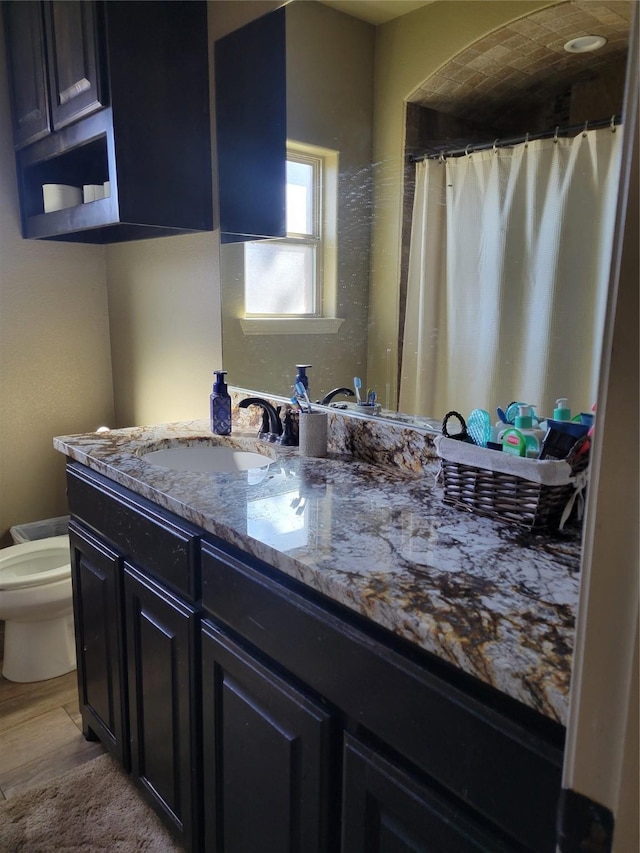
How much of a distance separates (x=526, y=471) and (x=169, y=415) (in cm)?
159

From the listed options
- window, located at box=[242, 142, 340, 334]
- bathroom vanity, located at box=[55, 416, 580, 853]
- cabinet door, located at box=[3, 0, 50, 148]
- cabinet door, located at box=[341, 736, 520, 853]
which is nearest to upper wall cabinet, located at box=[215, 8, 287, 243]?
window, located at box=[242, 142, 340, 334]

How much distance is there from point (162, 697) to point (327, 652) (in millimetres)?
656

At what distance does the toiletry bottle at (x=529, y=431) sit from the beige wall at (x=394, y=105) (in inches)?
16.1

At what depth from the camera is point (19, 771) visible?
174cm

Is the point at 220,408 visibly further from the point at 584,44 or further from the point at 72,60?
the point at 584,44

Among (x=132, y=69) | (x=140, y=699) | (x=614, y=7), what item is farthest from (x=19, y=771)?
(x=614, y=7)

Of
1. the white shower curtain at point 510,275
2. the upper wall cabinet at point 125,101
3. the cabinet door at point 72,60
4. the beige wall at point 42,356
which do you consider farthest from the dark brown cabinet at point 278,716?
the cabinet door at point 72,60

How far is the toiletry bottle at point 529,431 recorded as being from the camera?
3.49 ft

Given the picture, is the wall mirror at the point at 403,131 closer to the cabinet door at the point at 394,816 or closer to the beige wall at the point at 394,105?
the beige wall at the point at 394,105

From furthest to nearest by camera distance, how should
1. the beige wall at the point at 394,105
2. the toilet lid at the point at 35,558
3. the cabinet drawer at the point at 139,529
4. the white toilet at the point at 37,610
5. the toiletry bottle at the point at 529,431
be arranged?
1. the toilet lid at the point at 35,558
2. the white toilet at the point at 37,610
3. the beige wall at the point at 394,105
4. the cabinet drawer at the point at 139,529
5. the toiletry bottle at the point at 529,431

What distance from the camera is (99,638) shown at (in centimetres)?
163

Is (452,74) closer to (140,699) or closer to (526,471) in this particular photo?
(526,471)

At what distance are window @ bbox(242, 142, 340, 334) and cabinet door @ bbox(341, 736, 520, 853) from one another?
116cm

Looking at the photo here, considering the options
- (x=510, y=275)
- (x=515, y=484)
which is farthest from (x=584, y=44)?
(x=515, y=484)
